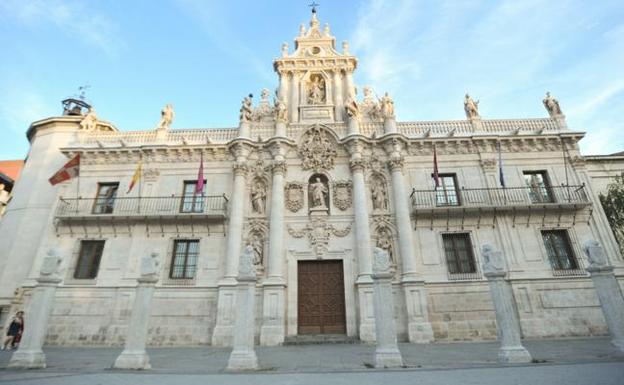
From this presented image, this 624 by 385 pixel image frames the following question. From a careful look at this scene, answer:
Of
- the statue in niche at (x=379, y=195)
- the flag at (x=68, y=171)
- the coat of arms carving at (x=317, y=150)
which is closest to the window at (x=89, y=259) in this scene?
the flag at (x=68, y=171)

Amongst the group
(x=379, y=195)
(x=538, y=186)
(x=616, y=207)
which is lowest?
(x=616, y=207)

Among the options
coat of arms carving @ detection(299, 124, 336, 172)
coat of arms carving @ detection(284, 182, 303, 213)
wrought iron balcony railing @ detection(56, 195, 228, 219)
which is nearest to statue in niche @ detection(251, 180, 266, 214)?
coat of arms carving @ detection(284, 182, 303, 213)

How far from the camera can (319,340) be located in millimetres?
12758

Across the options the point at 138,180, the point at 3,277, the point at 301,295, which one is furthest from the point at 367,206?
the point at 3,277

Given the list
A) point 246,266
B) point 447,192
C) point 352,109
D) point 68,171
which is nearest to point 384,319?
point 246,266

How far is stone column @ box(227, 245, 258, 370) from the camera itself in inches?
269

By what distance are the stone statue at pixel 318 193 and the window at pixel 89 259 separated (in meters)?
11.1

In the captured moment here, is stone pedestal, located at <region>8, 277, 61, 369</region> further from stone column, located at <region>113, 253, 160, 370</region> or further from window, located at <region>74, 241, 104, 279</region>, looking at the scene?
window, located at <region>74, 241, 104, 279</region>

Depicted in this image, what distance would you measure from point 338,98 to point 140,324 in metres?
15.3

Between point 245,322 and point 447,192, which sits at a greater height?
point 447,192

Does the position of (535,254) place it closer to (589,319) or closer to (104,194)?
(589,319)

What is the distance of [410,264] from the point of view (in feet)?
46.6

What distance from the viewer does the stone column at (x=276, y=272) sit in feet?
43.1

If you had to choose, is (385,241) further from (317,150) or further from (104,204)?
(104,204)
